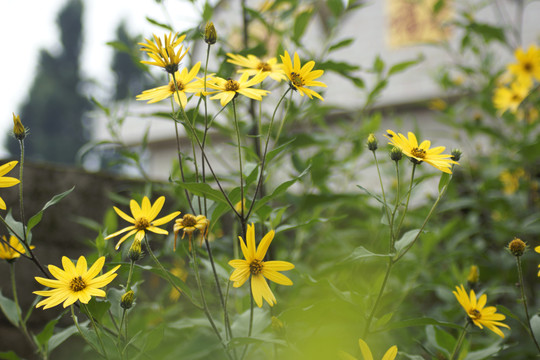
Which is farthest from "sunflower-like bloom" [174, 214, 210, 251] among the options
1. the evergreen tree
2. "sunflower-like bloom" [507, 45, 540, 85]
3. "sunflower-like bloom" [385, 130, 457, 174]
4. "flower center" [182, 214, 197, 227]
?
the evergreen tree

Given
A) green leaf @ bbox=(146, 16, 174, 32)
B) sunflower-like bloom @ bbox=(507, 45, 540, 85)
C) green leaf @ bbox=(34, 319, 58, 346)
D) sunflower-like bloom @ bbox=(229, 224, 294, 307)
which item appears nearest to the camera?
sunflower-like bloom @ bbox=(229, 224, 294, 307)

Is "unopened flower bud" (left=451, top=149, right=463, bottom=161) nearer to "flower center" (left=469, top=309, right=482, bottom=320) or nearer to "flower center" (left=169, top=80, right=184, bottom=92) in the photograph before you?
"flower center" (left=469, top=309, right=482, bottom=320)

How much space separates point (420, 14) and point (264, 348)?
3.59 metres

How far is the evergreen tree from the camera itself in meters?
13.7

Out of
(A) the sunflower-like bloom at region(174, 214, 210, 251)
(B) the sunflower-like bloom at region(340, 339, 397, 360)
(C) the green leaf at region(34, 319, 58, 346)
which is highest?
(A) the sunflower-like bloom at region(174, 214, 210, 251)

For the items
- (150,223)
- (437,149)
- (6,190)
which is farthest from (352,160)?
(6,190)

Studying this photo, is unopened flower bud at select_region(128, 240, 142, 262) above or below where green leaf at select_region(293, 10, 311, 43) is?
below

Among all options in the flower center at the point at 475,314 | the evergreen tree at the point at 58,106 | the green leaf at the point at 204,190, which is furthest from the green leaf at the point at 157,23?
the evergreen tree at the point at 58,106

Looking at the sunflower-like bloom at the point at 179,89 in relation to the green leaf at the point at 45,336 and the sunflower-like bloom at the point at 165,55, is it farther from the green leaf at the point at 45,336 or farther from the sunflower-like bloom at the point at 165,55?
the green leaf at the point at 45,336

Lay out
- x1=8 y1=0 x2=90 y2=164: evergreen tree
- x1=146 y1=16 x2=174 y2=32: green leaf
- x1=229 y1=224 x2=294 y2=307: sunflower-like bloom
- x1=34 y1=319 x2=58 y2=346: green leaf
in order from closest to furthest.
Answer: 1. x1=229 y1=224 x2=294 y2=307: sunflower-like bloom
2. x1=34 y1=319 x2=58 y2=346: green leaf
3. x1=146 y1=16 x2=174 y2=32: green leaf
4. x1=8 y1=0 x2=90 y2=164: evergreen tree

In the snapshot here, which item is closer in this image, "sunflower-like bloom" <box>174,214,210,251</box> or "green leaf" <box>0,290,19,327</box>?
"sunflower-like bloom" <box>174,214,210,251</box>

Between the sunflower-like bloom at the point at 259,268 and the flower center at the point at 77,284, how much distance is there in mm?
152

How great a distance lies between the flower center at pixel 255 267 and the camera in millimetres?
422

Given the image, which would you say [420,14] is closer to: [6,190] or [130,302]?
[6,190]
